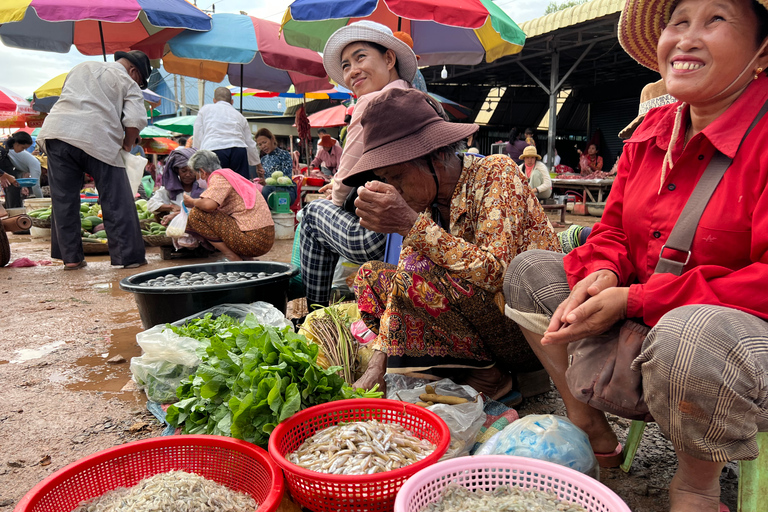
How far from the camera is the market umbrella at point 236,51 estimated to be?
6.23 meters

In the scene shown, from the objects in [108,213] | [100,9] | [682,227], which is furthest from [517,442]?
[100,9]

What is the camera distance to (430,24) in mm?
5961

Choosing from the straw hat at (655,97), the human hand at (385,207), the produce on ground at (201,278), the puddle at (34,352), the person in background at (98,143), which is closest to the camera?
the human hand at (385,207)

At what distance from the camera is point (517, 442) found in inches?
A: 52.8

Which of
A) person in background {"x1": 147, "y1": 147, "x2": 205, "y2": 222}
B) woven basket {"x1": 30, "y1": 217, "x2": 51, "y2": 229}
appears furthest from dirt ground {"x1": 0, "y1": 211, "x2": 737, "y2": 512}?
woven basket {"x1": 30, "y1": 217, "x2": 51, "y2": 229}

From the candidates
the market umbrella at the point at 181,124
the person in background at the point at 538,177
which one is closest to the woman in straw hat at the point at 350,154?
the person in background at the point at 538,177

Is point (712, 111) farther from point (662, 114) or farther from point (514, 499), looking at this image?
point (514, 499)

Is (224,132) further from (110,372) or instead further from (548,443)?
(548,443)

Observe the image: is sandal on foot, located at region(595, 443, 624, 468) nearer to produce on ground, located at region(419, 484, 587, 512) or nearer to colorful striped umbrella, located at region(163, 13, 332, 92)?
produce on ground, located at region(419, 484, 587, 512)

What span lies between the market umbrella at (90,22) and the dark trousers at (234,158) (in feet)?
4.66

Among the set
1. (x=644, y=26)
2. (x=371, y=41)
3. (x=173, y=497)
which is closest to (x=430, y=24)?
(x=371, y=41)

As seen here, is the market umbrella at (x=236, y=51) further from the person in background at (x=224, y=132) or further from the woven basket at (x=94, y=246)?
the woven basket at (x=94, y=246)

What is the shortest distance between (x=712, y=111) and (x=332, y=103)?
17497mm

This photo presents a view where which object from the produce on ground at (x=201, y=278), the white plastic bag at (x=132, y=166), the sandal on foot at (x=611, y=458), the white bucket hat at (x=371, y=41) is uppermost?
the white bucket hat at (x=371, y=41)
